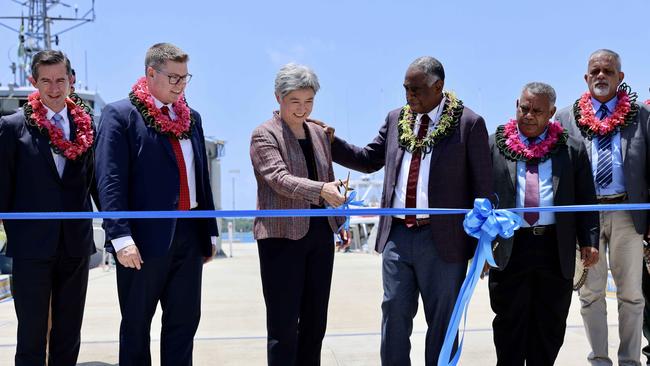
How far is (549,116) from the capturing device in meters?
4.84

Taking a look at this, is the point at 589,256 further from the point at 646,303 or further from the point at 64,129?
the point at 64,129

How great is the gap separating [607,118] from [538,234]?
107 centimetres

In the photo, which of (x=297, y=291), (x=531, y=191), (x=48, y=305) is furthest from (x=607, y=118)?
(x=48, y=305)

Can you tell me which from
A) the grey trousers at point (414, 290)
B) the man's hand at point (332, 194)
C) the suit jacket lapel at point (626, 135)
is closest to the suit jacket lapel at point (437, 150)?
the grey trousers at point (414, 290)

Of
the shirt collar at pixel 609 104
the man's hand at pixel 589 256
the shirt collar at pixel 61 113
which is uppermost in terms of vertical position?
the shirt collar at pixel 609 104

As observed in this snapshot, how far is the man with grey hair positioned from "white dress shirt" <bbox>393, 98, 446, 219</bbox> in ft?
4.40

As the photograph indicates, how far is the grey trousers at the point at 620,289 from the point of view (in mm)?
5273

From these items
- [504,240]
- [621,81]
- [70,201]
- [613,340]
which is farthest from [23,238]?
[613,340]

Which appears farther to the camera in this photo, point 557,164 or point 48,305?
point 557,164

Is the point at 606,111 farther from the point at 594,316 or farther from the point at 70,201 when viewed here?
the point at 70,201

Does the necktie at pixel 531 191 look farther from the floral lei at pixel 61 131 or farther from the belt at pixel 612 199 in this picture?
the floral lei at pixel 61 131

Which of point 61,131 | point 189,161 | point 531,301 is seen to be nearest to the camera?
point 189,161

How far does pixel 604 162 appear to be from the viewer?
525cm

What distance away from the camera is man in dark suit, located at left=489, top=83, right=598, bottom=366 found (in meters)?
4.75
